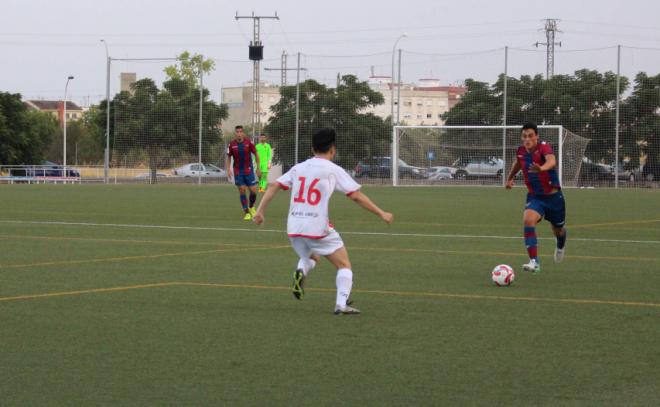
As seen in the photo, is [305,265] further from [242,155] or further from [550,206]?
[242,155]

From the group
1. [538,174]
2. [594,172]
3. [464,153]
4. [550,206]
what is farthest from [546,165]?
[464,153]

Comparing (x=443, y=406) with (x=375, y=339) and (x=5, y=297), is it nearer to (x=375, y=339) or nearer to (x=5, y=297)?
(x=375, y=339)

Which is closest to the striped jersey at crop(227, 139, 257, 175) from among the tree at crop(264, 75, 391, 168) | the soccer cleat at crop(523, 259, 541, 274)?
the soccer cleat at crop(523, 259, 541, 274)

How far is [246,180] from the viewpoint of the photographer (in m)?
26.1

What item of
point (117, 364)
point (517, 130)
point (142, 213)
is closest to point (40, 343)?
point (117, 364)

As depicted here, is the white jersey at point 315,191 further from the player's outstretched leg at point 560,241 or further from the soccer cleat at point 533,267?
the player's outstretched leg at point 560,241

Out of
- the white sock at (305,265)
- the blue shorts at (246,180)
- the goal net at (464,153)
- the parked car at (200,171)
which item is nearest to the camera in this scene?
the white sock at (305,265)

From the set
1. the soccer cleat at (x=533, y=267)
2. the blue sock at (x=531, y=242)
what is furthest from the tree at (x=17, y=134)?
the soccer cleat at (x=533, y=267)

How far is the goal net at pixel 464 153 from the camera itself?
169 ft

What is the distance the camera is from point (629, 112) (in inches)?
2041

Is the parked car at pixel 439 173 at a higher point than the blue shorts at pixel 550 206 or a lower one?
higher

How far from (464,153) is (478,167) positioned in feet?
3.19

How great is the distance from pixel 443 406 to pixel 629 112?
47.8 meters

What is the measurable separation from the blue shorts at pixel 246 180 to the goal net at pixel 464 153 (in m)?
27.0
